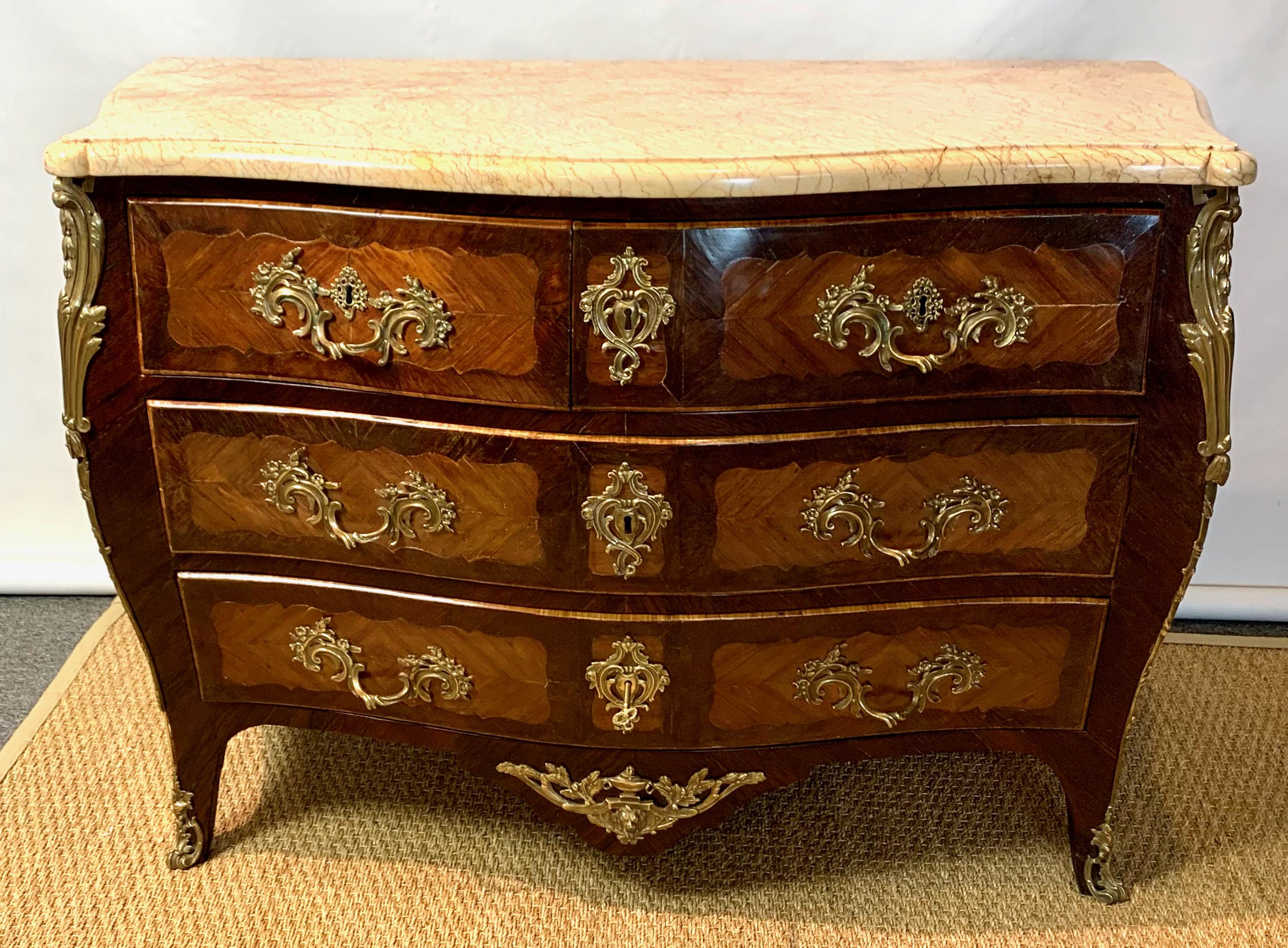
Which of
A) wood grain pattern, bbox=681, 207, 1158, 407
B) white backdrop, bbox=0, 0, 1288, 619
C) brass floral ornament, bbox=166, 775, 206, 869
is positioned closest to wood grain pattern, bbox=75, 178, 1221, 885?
wood grain pattern, bbox=681, 207, 1158, 407

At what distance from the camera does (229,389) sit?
1242 millimetres

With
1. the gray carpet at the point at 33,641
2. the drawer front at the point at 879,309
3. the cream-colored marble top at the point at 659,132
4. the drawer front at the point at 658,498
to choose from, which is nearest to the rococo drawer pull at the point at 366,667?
the drawer front at the point at 658,498

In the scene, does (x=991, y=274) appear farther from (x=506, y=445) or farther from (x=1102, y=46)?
(x=1102, y=46)

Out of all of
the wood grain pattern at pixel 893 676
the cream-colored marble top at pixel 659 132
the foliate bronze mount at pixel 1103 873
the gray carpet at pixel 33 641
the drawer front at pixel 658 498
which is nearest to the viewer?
the cream-colored marble top at pixel 659 132

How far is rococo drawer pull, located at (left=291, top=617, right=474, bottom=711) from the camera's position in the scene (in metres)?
1.34

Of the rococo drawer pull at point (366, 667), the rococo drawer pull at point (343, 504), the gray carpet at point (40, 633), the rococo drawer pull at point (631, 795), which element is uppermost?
the rococo drawer pull at point (343, 504)

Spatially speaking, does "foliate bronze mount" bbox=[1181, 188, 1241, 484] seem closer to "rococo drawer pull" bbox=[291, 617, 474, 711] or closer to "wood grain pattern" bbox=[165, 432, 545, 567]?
"wood grain pattern" bbox=[165, 432, 545, 567]

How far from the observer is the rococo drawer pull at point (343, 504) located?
124 cm

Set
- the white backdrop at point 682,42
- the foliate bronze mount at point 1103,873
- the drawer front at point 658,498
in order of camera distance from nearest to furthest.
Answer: the drawer front at point 658,498, the foliate bronze mount at point 1103,873, the white backdrop at point 682,42

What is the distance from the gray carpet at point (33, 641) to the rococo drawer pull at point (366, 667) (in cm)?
70

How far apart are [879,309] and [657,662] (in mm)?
444

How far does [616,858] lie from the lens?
1.57m

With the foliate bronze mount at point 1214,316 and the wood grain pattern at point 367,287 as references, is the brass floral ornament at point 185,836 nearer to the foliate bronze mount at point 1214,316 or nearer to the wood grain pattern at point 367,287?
the wood grain pattern at point 367,287

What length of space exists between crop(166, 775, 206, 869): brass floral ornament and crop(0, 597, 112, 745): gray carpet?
416mm
